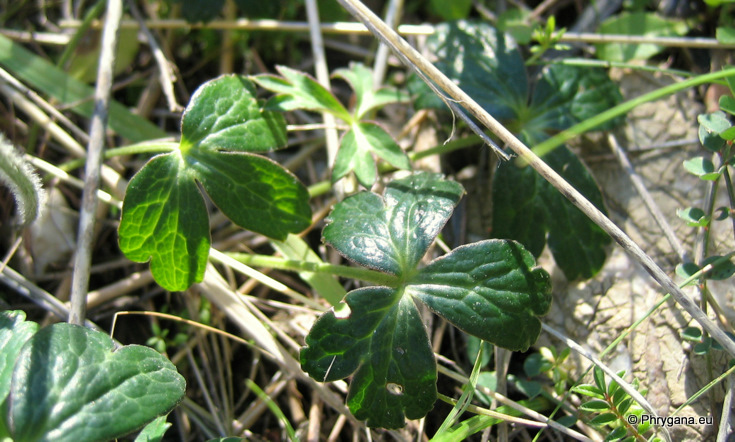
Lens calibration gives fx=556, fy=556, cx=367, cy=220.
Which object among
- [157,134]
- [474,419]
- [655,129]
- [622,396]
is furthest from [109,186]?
[655,129]

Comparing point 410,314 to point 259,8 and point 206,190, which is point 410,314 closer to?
point 206,190

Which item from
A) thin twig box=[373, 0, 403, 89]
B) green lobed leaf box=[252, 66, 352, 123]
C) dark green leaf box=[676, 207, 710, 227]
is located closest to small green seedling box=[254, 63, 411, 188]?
green lobed leaf box=[252, 66, 352, 123]

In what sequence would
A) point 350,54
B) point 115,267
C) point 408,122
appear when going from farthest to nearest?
point 350,54 < point 408,122 < point 115,267

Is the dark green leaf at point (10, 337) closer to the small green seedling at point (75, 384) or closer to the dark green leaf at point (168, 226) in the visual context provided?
the small green seedling at point (75, 384)

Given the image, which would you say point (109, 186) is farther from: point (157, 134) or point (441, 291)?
point (441, 291)

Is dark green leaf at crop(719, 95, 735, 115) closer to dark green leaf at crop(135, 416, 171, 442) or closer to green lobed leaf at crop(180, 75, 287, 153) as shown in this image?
green lobed leaf at crop(180, 75, 287, 153)

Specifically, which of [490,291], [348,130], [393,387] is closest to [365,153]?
[348,130]

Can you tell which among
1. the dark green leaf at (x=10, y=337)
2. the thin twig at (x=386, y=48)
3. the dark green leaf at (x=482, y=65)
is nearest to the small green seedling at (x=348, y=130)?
the dark green leaf at (x=482, y=65)
